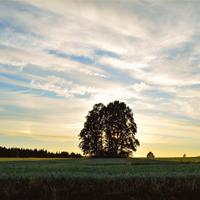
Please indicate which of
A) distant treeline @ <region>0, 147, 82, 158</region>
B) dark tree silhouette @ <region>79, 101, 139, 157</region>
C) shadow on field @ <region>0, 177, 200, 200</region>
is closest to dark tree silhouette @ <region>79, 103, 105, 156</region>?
dark tree silhouette @ <region>79, 101, 139, 157</region>

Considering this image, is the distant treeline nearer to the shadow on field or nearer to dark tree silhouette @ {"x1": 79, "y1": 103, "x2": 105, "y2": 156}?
dark tree silhouette @ {"x1": 79, "y1": 103, "x2": 105, "y2": 156}

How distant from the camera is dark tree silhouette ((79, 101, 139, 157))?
3851 inches

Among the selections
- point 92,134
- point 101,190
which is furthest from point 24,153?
point 101,190

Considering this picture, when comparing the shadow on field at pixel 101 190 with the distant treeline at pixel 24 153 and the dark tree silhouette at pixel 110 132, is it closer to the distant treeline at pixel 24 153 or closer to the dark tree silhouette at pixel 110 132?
the dark tree silhouette at pixel 110 132

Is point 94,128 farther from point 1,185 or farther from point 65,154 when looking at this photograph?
point 1,185

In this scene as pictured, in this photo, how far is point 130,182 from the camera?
1839 cm

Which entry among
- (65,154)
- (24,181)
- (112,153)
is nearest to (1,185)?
(24,181)

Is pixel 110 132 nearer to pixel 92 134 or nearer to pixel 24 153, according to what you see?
pixel 92 134

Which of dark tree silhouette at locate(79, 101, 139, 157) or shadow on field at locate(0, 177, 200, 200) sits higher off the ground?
dark tree silhouette at locate(79, 101, 139, 157)

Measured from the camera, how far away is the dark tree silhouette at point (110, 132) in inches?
3851

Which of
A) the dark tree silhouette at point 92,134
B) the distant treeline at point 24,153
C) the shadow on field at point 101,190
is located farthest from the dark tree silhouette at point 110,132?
the shadow on field at point 101,190

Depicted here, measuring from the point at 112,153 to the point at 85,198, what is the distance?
7994cm

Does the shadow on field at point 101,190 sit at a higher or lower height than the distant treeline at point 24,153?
lower

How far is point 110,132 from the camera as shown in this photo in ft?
327
